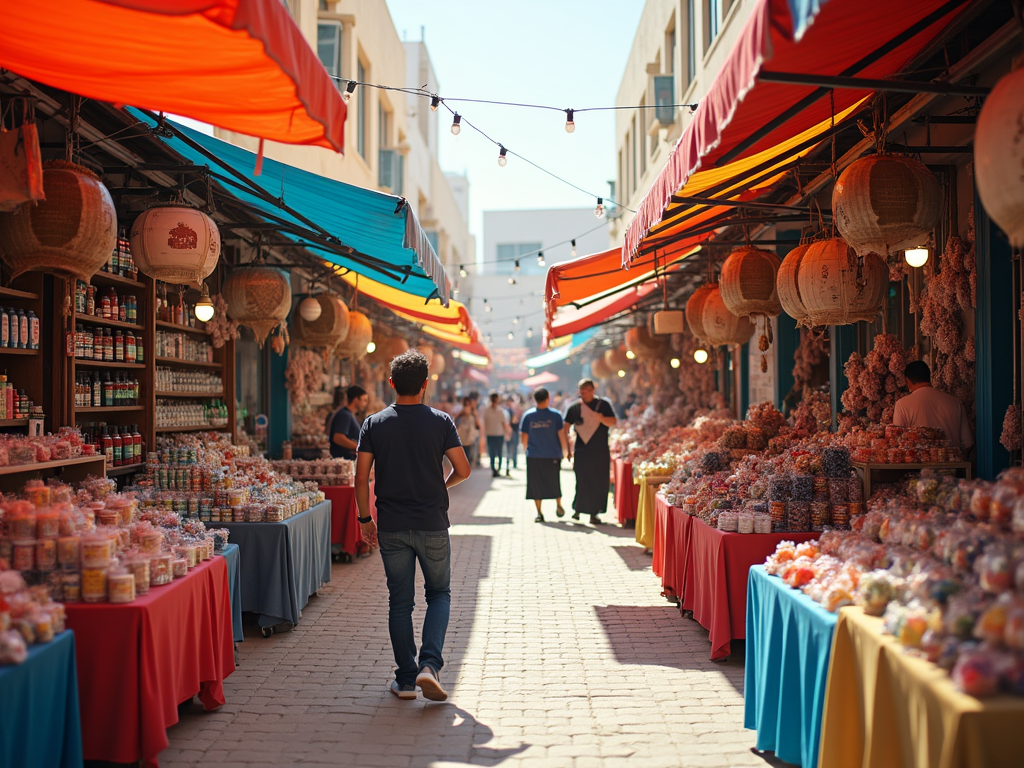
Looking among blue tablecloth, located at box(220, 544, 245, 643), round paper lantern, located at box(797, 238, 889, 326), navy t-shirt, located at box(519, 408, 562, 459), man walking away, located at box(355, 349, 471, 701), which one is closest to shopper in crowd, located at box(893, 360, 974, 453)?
round paper lantern, located at box(797, 238, 889, 326)

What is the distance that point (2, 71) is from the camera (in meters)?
4.71

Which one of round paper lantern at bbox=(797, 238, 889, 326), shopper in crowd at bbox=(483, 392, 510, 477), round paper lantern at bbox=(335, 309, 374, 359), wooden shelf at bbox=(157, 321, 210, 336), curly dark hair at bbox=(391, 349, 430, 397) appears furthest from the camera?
shopper in crowd at bbox=(483, 392, 510, 477)

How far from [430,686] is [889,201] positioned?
3.81 metres

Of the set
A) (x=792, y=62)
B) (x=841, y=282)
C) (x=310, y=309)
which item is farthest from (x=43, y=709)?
(x=310, y=309)

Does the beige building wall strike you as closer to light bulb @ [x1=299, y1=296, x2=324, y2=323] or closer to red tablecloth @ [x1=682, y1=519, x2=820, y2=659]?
light bulb @ [x1=299, y1=296, x2=324, y2=323]

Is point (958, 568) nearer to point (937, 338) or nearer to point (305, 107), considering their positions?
point (305, 107)

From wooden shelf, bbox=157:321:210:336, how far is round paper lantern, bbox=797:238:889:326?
6.24 metres

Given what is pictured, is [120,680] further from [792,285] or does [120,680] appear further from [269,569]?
[792,285]

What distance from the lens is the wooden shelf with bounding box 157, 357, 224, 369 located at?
356 inches

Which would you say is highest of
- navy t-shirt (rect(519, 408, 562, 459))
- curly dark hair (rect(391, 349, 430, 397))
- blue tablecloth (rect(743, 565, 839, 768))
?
curly dark hair (rect(391, 349, 430, 397))

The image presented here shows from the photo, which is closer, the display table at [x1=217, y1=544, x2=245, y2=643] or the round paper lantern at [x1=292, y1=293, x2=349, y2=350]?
the display table at [x1=217, y1=544, x2=245, y2=643]

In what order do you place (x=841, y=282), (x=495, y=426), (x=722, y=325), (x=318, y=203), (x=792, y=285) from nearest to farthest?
(x=841, y=282) < (x=792, y=285) < (x=318, y=203) < (x=722, y=325) < (x=495, y=426)

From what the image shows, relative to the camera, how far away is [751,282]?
744 centimetres

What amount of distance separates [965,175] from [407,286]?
701 centimetres
